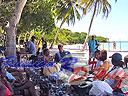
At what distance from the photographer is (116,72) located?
23.4ft

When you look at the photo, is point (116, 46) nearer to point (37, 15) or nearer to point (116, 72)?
point (37, 15)

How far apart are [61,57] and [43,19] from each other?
39.0 ft

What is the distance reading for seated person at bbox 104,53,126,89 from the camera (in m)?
7.12

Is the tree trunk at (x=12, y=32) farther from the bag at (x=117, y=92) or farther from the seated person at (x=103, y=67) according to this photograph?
the bag at (x=117, y=92)

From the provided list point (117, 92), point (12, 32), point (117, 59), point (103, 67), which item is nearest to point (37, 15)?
point (12, 32)

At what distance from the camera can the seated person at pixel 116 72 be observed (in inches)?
280

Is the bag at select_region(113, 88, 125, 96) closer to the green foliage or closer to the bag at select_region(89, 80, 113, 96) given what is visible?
the bag at select_region(89, 80, 113, 96)

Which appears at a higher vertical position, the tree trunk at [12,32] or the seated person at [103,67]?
the tree trunk at [12,32]

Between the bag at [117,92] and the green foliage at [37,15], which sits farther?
the green foliage at [37,15]

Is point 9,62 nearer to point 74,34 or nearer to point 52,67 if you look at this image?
point 52,67

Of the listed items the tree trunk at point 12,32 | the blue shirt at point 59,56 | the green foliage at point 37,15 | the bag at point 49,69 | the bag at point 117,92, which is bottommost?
the bag at point 117,92

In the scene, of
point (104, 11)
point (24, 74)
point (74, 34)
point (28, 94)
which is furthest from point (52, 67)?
point (74, 34)

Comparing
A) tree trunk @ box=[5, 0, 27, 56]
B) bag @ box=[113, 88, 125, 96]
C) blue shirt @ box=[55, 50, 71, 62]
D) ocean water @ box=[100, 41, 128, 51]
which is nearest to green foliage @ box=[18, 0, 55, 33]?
tree trunk @ box=[5, 0, 27, 56]

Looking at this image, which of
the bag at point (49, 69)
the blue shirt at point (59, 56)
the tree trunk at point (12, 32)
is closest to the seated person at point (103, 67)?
Answer: the bag at point (49, 69)
